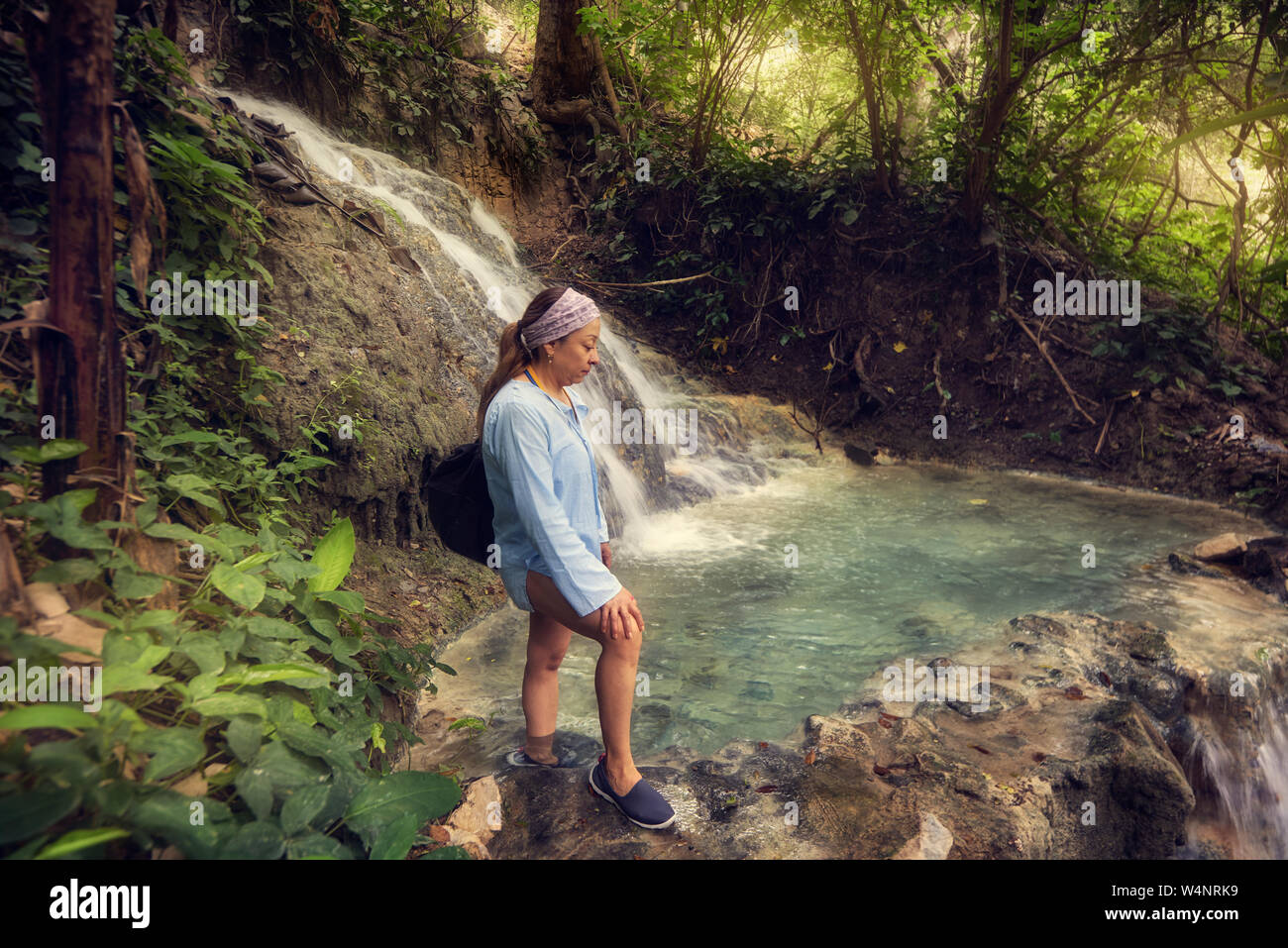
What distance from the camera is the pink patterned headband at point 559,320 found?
2.60 metres

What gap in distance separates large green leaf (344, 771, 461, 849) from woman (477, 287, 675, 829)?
→ 614 millimetres

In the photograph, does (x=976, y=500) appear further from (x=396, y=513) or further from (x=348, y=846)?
(x=348, y=846)

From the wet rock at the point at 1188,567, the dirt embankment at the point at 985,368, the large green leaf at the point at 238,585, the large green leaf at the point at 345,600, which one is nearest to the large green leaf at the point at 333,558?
the large green leaf at the point at 345,600

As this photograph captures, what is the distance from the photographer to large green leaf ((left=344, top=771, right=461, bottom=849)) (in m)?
2.05

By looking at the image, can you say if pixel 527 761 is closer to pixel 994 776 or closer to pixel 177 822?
pixel 177 822

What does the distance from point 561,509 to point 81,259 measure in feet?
4.88

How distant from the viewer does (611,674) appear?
258 centimetres

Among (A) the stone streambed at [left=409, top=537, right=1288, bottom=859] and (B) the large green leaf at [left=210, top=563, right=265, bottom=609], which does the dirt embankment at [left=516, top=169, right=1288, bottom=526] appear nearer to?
(A) the stone streambed at [left=409, top=537, right=1288, bottom=859]

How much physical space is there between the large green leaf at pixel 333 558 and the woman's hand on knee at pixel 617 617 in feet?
3.67

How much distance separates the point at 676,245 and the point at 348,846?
9934 mm

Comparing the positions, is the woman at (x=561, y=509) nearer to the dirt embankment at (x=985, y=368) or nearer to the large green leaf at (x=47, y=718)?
the large green leaf at (x=47, y=718)

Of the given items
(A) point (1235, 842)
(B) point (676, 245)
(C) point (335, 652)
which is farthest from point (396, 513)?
(B) point (676, 245)

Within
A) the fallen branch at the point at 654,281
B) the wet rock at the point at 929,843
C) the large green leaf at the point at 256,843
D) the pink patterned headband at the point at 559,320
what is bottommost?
the wet rock at the point at 929,843

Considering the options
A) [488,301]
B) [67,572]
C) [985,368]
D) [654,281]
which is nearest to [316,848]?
[67,572]
